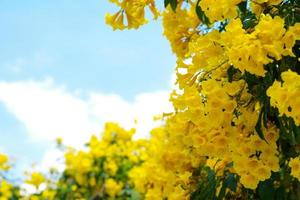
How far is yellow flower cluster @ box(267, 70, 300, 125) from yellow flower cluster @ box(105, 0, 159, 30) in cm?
123

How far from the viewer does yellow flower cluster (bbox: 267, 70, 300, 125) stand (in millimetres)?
1713

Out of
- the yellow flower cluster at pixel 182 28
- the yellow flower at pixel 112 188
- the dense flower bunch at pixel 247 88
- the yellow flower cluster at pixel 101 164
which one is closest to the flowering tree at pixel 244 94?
the dense flower bunch at pixel 247 88

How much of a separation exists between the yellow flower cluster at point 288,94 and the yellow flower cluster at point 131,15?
123 centimetres

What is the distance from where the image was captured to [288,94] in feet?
5.63

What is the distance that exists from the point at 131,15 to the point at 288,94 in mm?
1320

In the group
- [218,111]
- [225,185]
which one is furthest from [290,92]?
[225,185]

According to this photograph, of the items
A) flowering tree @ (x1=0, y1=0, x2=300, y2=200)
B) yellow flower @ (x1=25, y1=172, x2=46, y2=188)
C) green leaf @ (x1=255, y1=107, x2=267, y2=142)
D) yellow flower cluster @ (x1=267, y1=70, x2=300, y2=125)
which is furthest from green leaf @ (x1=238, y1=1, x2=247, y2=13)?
yellow flower @ (x1=25, y1=172, x2=46, y2=188)

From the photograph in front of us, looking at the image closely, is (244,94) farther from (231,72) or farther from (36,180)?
(36,180)

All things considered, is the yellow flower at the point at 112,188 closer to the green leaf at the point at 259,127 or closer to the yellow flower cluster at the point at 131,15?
the yellow flower cluster at the point at 131,15

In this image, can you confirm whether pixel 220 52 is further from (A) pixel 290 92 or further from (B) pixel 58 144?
(B) pixel 58 144

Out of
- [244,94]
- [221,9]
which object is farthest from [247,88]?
[221,9]

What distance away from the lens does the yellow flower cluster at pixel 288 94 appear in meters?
1.71

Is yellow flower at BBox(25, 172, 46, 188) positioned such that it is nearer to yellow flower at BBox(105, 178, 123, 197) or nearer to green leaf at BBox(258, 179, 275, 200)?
yellow flower at BBox(105, 178, 123, 197)

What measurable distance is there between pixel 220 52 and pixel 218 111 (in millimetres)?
211
